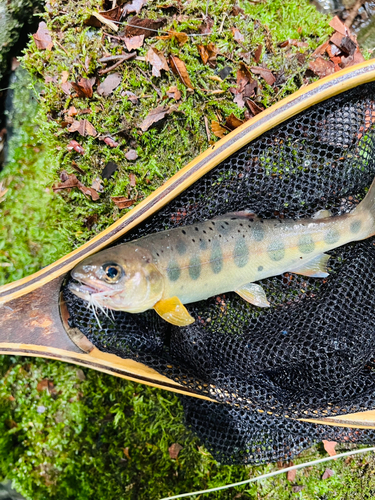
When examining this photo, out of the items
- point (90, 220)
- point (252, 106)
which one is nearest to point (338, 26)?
point (252, 106)

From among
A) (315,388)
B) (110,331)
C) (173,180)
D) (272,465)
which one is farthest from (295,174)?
(272,465)

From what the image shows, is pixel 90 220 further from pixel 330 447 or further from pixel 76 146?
pixel 330 447

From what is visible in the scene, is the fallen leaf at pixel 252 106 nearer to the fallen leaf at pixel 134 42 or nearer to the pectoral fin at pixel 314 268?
the fallen leaf at pixel 134 42

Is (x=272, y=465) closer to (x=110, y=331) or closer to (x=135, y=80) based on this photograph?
(x=110, y=331)

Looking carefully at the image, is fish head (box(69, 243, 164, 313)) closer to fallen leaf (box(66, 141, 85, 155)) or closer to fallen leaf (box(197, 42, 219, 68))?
fallen leaf (box(66, 141, 85, 155))

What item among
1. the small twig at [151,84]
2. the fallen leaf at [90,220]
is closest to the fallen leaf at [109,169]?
the fallen leaf at [90,220]
